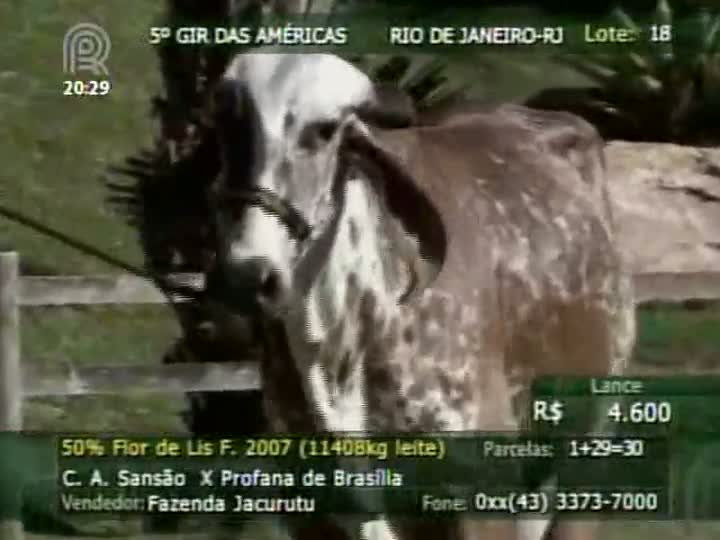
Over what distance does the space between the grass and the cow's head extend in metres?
0.10

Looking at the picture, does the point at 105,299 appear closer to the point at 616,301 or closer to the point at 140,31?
the point at 140,31

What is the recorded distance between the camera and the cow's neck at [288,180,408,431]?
4.79 ft

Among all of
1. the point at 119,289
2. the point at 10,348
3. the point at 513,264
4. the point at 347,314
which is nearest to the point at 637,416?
the point at 513,264

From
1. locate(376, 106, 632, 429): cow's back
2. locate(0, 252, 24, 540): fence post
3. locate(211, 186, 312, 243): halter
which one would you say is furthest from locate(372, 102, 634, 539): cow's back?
locate(0, 252, 24, 540): fence post

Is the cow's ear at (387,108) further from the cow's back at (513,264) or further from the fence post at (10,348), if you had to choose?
the fence post at (10,348)

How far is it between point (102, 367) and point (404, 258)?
0.36 metres

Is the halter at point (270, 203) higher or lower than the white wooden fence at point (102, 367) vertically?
higher

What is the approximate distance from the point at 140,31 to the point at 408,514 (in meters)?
0.62

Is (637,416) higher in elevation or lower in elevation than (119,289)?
lower

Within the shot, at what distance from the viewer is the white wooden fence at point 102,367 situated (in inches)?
57.6

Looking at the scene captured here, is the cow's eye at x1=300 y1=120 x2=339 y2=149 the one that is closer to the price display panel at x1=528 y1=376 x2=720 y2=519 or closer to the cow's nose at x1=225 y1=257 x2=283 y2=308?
the cow's nose at x1=225 y1=257 x2=283 y2=308

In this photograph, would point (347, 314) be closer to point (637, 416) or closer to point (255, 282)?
point (255, 282)

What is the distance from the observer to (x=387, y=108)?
4.76ft

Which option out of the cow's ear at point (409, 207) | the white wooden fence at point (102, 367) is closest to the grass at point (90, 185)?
the white wooden fence at point (102, 367)
